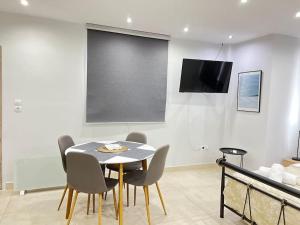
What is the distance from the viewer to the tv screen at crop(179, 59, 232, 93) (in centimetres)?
390

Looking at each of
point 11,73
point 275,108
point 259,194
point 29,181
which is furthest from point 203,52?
point 29,181

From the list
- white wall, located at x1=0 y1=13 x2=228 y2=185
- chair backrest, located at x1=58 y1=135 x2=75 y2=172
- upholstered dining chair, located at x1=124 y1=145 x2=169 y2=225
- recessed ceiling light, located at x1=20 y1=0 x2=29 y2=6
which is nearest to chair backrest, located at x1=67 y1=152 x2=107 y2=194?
upholstered dining chair, located at x1=124 y1=145 x2=169 y2=225

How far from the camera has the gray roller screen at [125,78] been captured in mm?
3590

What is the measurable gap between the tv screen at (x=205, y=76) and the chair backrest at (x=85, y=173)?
7.82ft

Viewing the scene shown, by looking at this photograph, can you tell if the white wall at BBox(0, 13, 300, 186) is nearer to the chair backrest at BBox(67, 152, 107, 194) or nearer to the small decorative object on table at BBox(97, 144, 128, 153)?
the small decorative object on table at BBox(97, 144, 128, 153)

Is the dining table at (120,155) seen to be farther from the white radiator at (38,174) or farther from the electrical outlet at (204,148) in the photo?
the electrical outlet at (204,148)

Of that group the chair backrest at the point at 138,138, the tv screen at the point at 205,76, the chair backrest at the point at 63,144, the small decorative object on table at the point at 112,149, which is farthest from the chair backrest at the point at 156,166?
the tv screen at the point at 205,76

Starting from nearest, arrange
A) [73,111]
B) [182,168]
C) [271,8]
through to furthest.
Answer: [271,8]
[73,111]
[182,168]

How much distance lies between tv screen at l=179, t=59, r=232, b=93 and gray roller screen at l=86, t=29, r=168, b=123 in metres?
0.40

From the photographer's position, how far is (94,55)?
356cm

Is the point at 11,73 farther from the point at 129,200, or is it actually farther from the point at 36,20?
the point at 129,200

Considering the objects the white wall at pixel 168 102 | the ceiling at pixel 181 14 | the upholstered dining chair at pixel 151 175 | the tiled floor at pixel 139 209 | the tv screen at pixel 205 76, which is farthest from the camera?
the tv screen at pixel 205 76

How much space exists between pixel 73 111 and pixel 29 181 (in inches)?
45.6

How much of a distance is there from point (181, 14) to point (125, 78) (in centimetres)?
137
